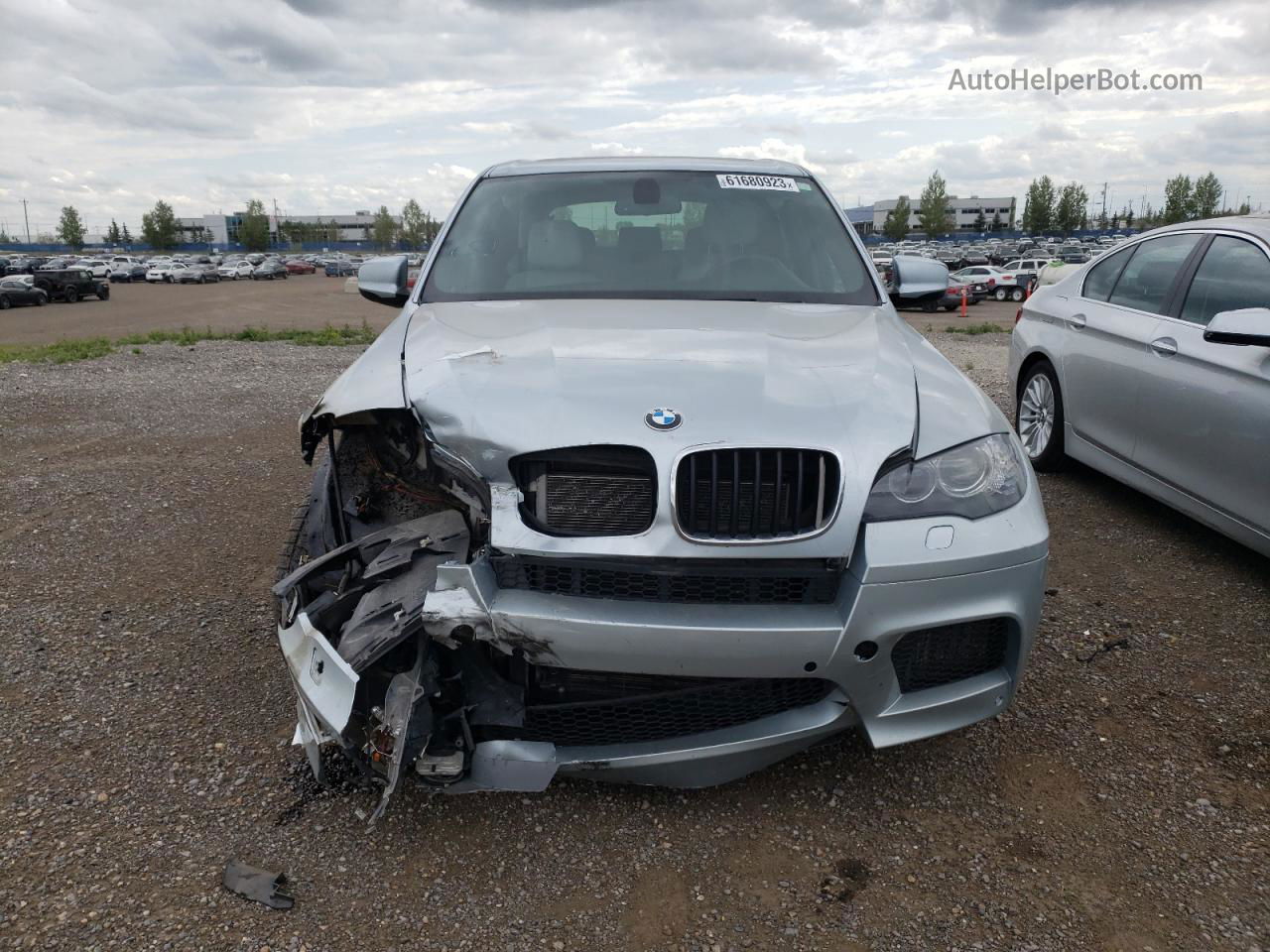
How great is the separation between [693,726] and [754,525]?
1.86 feet

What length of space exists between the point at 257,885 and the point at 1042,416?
525 cm

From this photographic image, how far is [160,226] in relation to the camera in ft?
376

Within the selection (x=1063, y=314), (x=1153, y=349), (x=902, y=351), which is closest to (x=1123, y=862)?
(x=902, y=351)

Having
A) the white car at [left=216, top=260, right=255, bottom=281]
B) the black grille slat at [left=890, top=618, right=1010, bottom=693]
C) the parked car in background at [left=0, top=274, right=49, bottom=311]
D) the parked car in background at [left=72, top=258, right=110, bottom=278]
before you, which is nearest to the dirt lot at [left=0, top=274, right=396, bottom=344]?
the parked car in background at [left=0, top=274, right=49, bottom=311]

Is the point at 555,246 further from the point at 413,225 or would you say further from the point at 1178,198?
the point at 413,225

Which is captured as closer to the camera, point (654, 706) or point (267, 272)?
point (654, 706)

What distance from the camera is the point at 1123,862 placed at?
2365mm

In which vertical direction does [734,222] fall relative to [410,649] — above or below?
above

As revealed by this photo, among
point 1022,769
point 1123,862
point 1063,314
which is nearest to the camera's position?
point 1123,862

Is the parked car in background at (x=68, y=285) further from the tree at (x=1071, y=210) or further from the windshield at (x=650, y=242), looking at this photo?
the tree at (x=1071, y=210)

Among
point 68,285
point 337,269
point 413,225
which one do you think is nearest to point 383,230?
point 413,225

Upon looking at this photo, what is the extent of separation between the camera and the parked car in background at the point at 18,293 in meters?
30.2

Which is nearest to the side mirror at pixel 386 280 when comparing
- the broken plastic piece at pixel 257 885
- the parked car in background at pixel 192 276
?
the broken plastic piece at pixel 257 885

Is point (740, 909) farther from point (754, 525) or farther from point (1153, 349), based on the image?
point (1153, 349)
